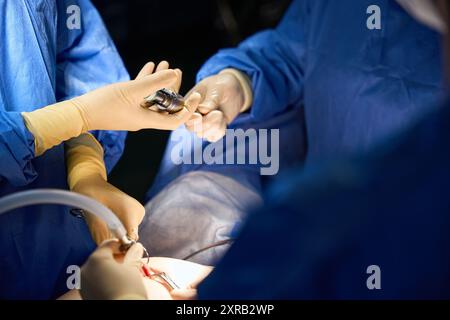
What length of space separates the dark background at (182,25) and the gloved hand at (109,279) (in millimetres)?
1180

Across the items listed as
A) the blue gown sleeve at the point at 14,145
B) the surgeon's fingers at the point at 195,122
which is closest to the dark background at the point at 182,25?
the surgeon's fingers at the point at 195,122

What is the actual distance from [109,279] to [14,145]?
0.33 metres

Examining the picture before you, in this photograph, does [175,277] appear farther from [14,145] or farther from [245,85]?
[245,85]

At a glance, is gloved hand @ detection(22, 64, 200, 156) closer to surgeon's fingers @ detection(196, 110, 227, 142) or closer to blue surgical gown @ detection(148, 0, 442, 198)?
surgeon's fingers @ detection(196, 110, 227, 142)

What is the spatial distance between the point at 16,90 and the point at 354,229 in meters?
0.77

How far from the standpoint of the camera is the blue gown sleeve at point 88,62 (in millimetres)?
1561

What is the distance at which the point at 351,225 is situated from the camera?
85 cm

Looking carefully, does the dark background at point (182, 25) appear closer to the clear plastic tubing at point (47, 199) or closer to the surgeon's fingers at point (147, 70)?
the surgeon's fingers at point (147, 70)

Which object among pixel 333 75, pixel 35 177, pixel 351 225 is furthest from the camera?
pixel 333 75

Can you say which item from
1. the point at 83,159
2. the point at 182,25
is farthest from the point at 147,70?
the point at 182,25

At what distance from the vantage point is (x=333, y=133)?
1.75m
